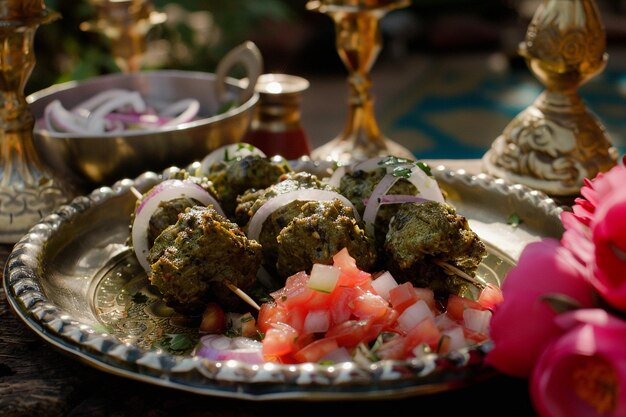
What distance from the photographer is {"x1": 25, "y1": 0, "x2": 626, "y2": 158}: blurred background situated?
5.61 m

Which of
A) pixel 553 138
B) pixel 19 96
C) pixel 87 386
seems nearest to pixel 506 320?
pixel 87 386

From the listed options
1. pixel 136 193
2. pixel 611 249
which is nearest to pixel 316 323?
pixel 611 249

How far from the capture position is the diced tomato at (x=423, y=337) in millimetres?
1265

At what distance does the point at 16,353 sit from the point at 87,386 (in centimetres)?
22

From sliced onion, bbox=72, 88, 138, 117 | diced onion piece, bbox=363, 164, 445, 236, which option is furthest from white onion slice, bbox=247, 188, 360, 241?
sliced onion, bbox=72, 88, 138, 117

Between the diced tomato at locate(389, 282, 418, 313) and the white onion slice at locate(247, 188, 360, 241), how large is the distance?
0.84 feet

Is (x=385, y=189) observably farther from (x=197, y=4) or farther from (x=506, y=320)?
(x=197, y=4)

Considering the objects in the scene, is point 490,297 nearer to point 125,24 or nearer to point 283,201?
point 283,201

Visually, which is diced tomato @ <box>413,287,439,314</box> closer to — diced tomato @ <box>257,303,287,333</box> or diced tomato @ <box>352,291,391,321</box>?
diced tomato @ <box>352,291,391,321</box>

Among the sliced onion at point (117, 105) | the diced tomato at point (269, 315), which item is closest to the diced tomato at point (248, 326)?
the diced tomato at point (269, 315)

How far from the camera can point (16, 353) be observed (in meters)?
1.46

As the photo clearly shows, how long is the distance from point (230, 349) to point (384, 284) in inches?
12.8

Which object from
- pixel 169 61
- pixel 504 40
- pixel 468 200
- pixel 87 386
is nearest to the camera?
pixel 87 386

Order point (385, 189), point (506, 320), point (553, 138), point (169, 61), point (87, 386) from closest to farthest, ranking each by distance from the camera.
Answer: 1. point (506, 320)
2. point (87, 386)
3. point (385, 189)
4. point (553, 138)
5. point (169, 61)
